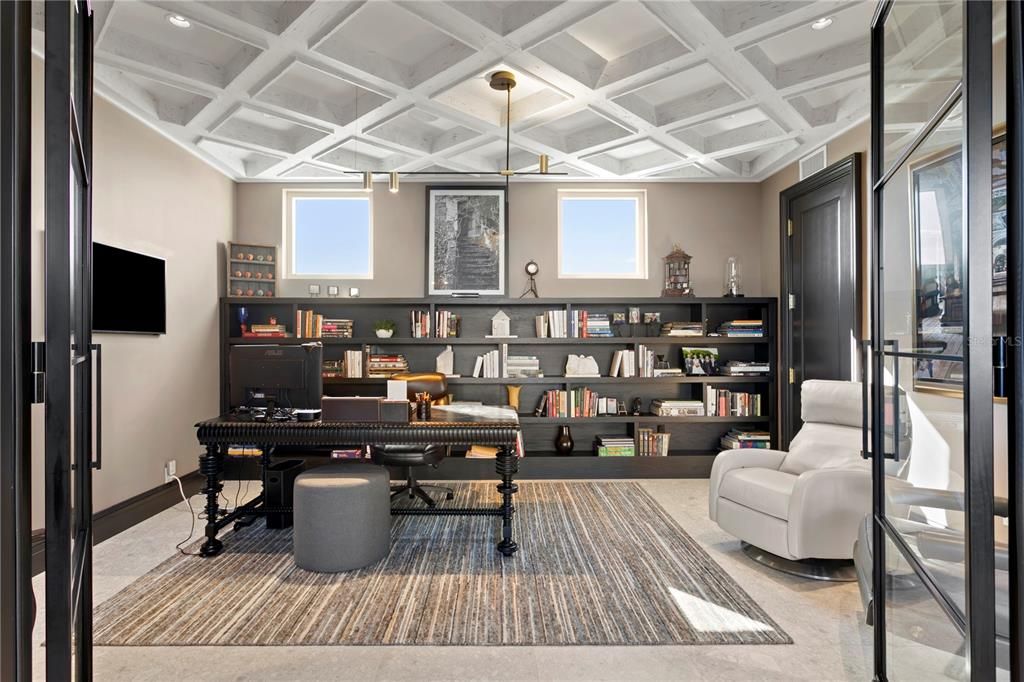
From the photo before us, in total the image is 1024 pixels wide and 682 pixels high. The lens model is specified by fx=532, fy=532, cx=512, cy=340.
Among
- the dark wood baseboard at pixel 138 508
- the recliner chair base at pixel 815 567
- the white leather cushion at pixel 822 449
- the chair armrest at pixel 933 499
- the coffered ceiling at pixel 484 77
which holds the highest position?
the coffered ceiling at pixel 484 77

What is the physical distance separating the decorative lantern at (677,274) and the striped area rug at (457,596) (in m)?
2.41

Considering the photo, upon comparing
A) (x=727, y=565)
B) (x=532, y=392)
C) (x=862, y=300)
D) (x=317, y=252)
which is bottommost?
(x=727, y=565)

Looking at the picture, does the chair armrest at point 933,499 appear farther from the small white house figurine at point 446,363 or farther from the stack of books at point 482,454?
the small white house figurine at point 446,363

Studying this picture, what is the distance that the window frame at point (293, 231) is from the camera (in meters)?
5.22

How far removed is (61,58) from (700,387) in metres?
5.08

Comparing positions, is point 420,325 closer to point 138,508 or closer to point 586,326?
point 586,326

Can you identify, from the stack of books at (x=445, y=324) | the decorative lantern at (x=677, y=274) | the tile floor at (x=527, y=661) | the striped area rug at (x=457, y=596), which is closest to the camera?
the tile floor at (x=527, y=661)

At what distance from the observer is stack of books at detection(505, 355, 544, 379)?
198 inches

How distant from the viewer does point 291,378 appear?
322 centimetres

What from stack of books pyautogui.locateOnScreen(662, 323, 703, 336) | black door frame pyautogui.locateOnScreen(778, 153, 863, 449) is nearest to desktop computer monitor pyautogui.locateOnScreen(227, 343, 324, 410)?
stack of books pyautogui.locateOnScreen(662, 323, 703, 336)

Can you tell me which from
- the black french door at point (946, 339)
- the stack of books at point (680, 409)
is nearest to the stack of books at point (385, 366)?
the stack of books at point (680, 409)

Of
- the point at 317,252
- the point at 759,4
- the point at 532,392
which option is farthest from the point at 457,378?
the point at 759,4

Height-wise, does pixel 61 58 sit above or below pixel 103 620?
above

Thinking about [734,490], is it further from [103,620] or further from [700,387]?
[103,620]
